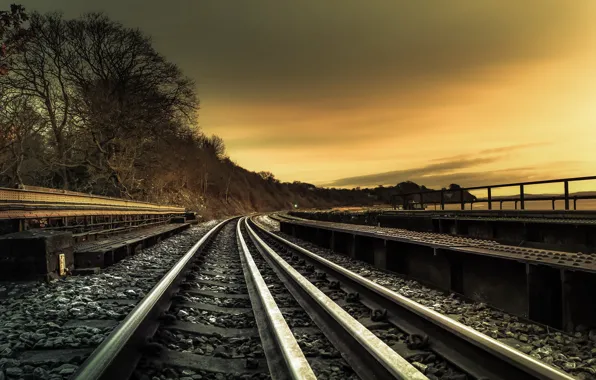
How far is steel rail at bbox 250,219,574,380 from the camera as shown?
2.91 metres

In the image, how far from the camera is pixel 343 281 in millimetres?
7359

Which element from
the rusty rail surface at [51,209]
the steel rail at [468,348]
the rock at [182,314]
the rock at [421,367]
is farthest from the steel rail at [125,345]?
the rusty rail surface at [51,209]

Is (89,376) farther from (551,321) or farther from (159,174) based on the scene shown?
(159,174)

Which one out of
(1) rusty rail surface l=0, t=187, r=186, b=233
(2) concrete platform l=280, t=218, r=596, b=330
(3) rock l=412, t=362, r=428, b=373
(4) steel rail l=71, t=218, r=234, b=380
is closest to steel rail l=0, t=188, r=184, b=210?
(1) rusty rail surface l=0, t=187, r=186, b=233

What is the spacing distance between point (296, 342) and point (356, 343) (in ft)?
1.81

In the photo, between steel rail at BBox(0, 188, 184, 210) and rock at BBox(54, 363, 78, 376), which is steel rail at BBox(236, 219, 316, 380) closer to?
rock at BBox(54, 363, 78, 376)

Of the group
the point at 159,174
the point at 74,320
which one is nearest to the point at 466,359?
the point at 74,320

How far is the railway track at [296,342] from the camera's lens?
125 inches

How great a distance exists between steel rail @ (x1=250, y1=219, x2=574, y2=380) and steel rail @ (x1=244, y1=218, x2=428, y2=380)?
598 mm

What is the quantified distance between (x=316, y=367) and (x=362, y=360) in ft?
1.27

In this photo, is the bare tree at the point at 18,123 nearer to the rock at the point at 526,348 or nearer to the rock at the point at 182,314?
the rock at the point at 182,314

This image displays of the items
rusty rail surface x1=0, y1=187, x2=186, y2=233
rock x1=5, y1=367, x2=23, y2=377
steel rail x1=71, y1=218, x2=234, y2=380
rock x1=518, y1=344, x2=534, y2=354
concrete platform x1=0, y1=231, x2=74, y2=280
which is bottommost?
rock x1=518, y1=344, x2=534, y2=354

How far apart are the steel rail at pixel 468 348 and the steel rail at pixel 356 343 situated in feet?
1.96

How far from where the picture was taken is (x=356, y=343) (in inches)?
151
